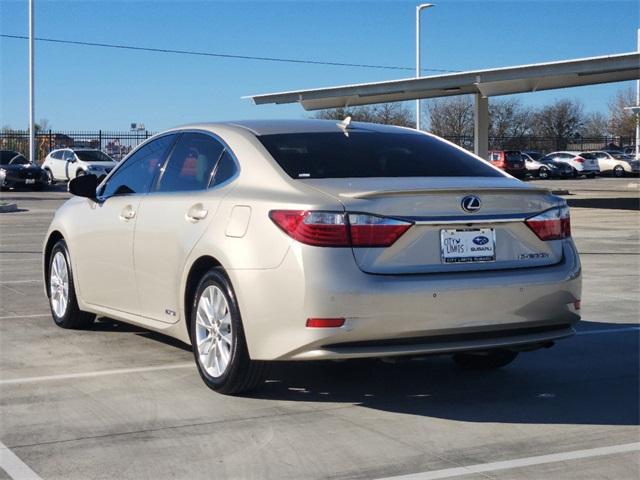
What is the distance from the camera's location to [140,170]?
730cm

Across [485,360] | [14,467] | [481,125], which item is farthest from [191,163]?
[481,125]

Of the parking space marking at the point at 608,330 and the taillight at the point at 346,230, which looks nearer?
the taillight at the point at 346,230

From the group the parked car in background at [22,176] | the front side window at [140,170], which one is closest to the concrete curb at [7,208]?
the parked car in background at [22,176]

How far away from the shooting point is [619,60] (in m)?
26.7

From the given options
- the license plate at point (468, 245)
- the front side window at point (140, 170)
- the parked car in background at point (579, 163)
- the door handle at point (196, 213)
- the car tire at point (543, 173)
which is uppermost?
the parked car in background at point (579, 163)

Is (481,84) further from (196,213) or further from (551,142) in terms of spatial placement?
(551,142)

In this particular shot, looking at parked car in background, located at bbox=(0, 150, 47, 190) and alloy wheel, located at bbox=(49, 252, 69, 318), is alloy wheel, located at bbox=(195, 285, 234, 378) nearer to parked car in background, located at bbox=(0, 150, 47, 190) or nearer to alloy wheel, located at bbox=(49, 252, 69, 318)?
alloy wheel, located at bbox=(49, 252, 69, 318)

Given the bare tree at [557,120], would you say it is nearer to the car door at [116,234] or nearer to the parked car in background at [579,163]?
the parked car in background at [579,163]

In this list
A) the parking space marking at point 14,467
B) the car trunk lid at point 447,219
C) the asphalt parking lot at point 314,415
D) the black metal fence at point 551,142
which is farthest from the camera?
the black metal fence at point 551,142

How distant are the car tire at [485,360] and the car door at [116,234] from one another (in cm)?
223

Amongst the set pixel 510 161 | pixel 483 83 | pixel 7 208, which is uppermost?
pixel 483 83

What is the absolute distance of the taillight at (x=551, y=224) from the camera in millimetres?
5770

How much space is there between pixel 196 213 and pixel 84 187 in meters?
1.82

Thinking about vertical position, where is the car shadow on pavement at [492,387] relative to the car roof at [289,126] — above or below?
below
